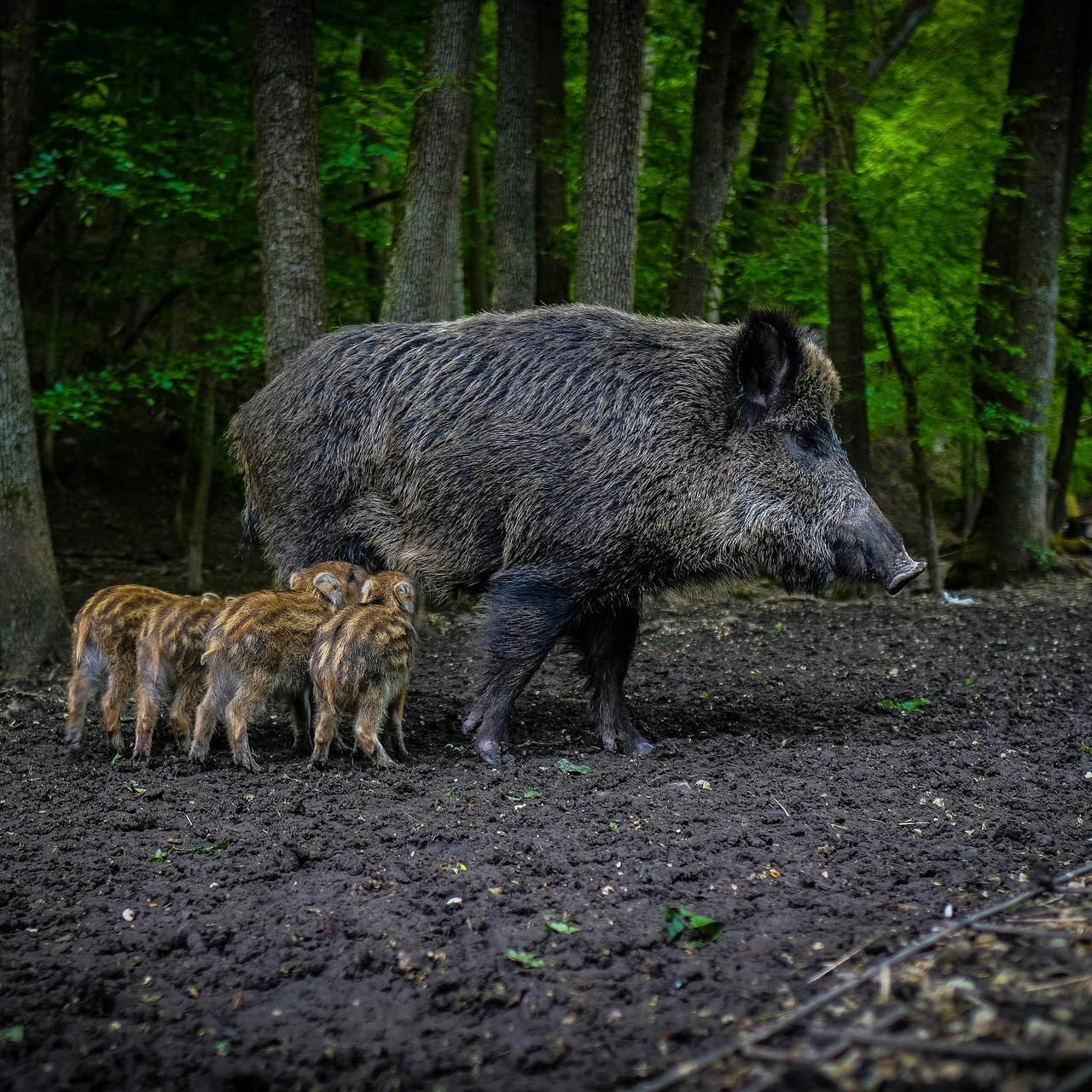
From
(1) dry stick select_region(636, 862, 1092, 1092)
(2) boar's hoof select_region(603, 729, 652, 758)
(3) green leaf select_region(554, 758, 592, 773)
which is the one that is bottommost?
(2) boar's hoof select_region(603, 729, 652, 758)

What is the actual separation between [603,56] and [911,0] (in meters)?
6.34

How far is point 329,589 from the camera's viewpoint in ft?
18.7

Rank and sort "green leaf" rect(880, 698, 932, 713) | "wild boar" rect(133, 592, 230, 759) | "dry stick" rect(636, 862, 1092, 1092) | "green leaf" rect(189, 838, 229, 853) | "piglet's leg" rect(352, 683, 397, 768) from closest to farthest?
"dry stick" rect(636, 862, 1092, 1092) → "green leaf" rect(189, 838, 229, 853) → "piglet's leg" rect(352, 683, 397, 768) → "wild boar" rect(133, 592, 230, 759) → "green leaf" rect(880, 698, 932, 713)

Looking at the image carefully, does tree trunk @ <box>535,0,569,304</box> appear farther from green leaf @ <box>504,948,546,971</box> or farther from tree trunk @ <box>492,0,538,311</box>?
green leaf @ <box>504,948,546,971</box>

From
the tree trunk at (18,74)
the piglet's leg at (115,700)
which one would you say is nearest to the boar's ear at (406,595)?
the piglet's leg at (115,700)

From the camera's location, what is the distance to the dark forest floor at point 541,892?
107 inches

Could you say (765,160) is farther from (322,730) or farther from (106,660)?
(106,660)

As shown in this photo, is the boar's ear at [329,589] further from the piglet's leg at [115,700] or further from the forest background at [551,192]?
the forest background at [551,192]

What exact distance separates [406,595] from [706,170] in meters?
5.81

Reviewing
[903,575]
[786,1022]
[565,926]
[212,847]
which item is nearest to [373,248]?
[903,575]

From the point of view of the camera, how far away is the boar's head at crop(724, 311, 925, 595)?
5.84 metres

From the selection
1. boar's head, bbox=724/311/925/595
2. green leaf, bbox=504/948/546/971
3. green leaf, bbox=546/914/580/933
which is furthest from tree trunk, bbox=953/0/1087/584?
green leaf, bbox=504/948/546/971

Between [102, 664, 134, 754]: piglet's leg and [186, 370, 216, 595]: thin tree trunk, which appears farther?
[186, 370, 216, 595]: thin tree trunk

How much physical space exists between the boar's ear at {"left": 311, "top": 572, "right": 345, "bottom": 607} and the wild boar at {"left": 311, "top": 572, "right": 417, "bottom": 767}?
0.69 feet
